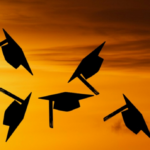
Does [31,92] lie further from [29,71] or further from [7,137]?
[7,137]

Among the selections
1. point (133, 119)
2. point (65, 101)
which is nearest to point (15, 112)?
point (65, 101)

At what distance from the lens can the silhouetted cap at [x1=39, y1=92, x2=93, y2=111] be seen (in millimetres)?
4308

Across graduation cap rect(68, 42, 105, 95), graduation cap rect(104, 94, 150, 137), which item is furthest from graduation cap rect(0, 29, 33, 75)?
graduation cap rect(104, 94, 150, 137)

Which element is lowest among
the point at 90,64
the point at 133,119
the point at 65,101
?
the point at 133,119

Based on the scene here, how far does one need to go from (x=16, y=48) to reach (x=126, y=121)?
2.65 meters

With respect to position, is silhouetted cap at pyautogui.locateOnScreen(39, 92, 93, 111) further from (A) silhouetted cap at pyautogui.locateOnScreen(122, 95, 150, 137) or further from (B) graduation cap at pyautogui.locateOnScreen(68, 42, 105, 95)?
(A) silhouetted cap at pyautogui.locateOnScreen(122, 95, 150, 137)

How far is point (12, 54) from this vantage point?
435 cm

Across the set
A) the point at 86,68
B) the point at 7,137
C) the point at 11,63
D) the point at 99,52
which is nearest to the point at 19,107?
the point at 7,137

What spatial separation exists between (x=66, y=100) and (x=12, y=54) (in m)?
1.39

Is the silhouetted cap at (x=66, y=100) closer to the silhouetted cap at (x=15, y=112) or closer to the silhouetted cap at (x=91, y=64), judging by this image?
the silhouetted cap at (x=91, y=64)

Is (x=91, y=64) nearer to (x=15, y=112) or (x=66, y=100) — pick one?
(x=66, y=100)

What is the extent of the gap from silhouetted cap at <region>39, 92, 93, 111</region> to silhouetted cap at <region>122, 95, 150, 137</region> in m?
0.98

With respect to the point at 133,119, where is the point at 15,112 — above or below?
above

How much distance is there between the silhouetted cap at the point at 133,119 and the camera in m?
4.42
